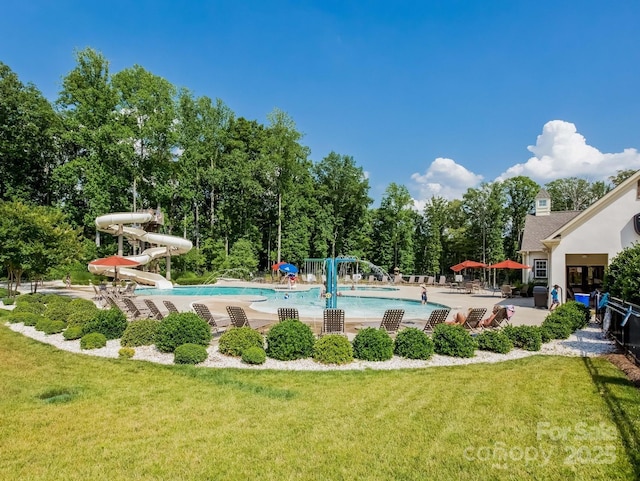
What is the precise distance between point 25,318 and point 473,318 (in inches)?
547

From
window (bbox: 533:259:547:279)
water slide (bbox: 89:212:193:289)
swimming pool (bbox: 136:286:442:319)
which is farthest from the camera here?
water slide (bbox: 89:212:193:289)

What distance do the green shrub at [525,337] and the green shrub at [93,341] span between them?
10038 millimetres

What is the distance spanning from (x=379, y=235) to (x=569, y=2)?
33.6m

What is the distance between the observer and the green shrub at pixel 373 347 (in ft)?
28.1

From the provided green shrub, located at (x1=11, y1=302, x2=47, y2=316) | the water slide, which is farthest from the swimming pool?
green shrub, located at (x1=11, y1=302, x2=47, y2=316)

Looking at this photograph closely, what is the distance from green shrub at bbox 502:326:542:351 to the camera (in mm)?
9500

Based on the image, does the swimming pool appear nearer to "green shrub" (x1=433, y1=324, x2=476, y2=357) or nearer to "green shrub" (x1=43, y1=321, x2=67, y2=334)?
"green shrub" (x1=433, y1=324, x2=476, y2=357)

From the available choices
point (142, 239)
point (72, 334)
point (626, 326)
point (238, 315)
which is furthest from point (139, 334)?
point (142, 239)

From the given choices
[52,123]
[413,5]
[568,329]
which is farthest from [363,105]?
[52,123]

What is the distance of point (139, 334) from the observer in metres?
9.63

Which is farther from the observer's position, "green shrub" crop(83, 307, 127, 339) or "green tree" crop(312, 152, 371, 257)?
"green tree" crop(312, 152, 371, 257)

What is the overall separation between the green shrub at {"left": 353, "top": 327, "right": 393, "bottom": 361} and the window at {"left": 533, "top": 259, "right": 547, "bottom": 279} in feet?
77.2

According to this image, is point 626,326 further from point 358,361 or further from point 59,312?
point 59,312

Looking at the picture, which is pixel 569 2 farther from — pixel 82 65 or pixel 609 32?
pixel 82 65
